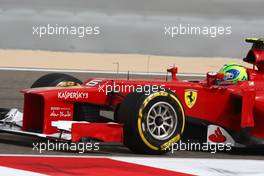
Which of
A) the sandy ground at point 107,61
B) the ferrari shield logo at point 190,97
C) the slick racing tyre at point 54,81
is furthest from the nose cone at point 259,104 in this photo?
the sandy ground at point 107,61

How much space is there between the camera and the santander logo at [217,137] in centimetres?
795

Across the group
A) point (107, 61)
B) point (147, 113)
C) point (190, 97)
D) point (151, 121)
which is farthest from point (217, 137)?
point (107, 61)

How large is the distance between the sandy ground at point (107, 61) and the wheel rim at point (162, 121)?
9.77 meters

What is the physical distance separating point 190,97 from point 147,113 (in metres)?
0.75

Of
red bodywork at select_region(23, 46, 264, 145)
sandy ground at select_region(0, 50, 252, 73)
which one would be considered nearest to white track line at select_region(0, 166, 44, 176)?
red bodywork at select_region(23, 46, 264, 145)

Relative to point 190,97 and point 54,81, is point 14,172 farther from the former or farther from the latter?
point 54,81

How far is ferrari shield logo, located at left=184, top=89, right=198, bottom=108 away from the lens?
784 cm

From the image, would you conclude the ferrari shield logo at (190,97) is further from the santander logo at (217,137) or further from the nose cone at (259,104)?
the nose cone at (259,104)

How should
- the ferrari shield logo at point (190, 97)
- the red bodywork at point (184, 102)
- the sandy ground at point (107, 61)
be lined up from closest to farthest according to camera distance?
the red bodywork at point (184, 102) → the ferrari shield logo at point (190, 97) → the sandy ground at point (107, 61)

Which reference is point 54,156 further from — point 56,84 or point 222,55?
point 222,55

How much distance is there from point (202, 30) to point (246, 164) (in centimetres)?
1032

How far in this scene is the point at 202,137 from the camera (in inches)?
316

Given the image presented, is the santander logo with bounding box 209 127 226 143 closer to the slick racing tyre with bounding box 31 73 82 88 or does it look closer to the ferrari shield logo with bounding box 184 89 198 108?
the ferrari shield logo with bounding box 184 89 198 108

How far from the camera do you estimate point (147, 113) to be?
23.9 ft
